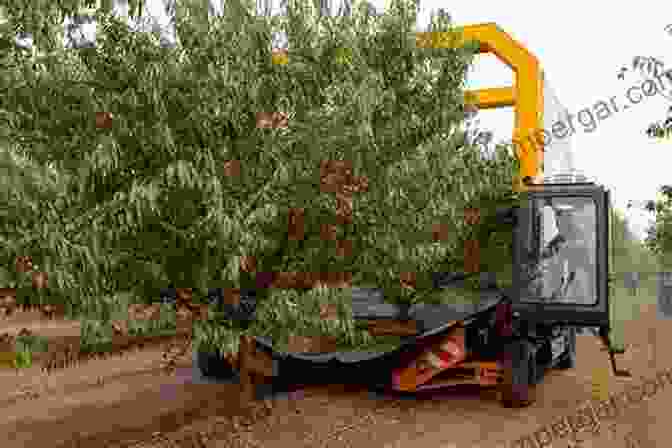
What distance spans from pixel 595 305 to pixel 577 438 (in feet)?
5.31

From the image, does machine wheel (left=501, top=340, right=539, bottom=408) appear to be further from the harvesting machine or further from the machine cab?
the machine cab

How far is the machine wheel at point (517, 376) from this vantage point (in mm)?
7648

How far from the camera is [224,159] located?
510 centimetres

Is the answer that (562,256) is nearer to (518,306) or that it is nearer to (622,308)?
(518,306)

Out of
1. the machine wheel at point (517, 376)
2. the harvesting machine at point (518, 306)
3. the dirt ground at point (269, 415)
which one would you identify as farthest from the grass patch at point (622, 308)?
the dirt ground at point (269, 415)

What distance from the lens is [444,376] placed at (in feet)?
26.9

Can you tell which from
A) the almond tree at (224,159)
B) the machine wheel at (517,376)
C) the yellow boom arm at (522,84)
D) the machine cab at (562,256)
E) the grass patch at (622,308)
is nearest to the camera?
the almond tree at (224,159)

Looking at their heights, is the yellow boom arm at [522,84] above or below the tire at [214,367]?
above

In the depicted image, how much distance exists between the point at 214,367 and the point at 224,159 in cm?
536

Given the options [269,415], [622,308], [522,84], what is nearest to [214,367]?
[269,415]

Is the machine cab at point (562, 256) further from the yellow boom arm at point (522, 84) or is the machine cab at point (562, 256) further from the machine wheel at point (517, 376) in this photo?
the yellow boom arm at point (522, 84)


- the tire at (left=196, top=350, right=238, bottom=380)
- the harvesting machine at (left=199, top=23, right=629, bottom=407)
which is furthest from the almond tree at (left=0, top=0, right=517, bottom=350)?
the tire at (left=196, top=350, right=238, bottom=380)

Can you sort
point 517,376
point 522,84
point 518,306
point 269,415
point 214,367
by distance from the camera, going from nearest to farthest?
point 269,415
point 518,306
point 517,376
point 522,84
point 214,367

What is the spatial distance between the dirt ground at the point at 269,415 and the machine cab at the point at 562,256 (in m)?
1.43
